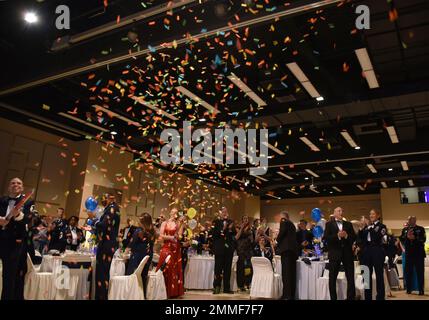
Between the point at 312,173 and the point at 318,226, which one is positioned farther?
the point at 312,173

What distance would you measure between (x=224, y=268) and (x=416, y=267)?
4.27m

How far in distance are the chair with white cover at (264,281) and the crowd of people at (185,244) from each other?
0.90 ft

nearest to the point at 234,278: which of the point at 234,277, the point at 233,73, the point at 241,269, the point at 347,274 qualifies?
the point at 234,277

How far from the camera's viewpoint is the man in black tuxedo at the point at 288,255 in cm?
640

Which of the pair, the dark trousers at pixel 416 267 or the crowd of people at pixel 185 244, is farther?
the dark trousers at pixel 416 267

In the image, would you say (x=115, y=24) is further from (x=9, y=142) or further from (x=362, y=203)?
(x=362, y=203)

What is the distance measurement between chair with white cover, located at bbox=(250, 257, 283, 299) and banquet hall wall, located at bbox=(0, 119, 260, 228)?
20.5ft

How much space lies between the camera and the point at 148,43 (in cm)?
538

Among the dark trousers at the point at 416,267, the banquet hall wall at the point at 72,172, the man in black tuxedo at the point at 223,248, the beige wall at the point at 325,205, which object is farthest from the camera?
the beige wall at the point at 325,205

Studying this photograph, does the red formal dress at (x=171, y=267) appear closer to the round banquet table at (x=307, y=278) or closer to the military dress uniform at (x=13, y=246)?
the round banquet table at (x=307, y=278)

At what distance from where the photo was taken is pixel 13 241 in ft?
13.9

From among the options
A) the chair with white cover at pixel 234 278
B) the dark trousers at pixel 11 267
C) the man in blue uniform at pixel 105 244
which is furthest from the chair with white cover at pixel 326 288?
the dark trousers at pixel 11 267

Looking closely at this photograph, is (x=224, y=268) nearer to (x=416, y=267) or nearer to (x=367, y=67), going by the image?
(x=416, y=267)

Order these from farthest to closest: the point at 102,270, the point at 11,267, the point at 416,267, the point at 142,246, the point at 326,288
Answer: the point at 416,267
the point at 326,288
the point at 142,246
the point at 102,270
the point at 11,267
